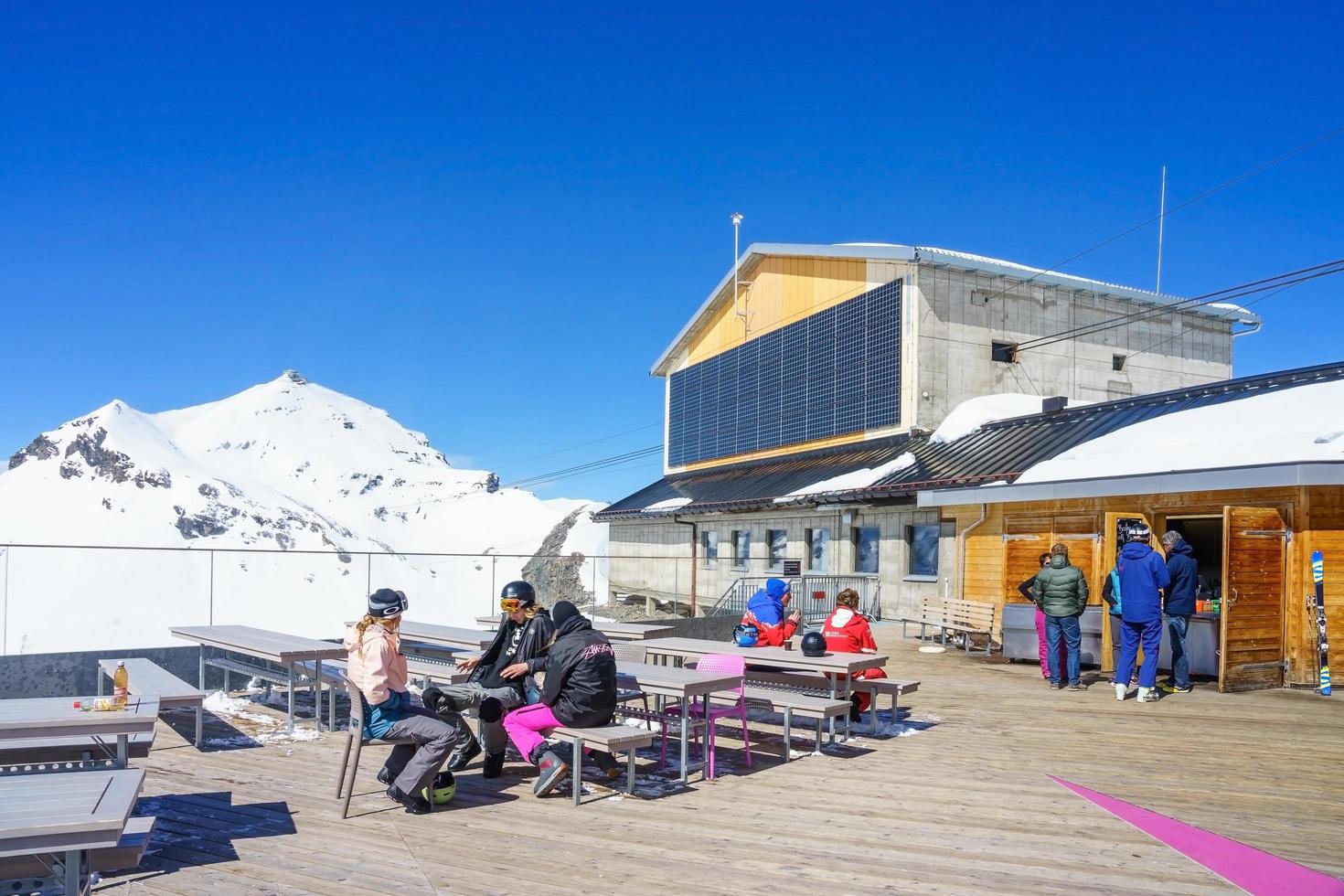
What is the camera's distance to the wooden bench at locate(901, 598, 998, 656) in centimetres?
1609

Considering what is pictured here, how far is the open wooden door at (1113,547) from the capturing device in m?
13.6

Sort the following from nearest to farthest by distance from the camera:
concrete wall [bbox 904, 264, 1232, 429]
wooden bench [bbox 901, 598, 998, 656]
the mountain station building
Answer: the mountain station building
wooden bench [bbox 901, 598, 998, 656]
concrete wall [bbox 904, 264, 1232, 429]

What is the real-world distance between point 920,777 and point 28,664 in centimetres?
968

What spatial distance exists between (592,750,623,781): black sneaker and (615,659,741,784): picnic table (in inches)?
21.4

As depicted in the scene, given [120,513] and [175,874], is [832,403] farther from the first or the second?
[120,513]

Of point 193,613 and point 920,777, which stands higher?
point 920,777

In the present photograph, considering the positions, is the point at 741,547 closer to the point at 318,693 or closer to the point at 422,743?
the point at 318,693

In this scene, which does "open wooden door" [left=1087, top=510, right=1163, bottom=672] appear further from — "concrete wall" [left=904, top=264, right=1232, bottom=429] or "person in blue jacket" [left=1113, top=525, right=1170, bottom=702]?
"concrete wall" [left=904, top=264, right=1232, bottom=429]

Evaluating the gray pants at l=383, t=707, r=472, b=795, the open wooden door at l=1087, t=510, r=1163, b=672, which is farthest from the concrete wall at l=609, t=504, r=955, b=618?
the gray pants at l=383, t=707, r=472, b=795

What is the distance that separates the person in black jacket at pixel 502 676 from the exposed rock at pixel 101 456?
20277cm

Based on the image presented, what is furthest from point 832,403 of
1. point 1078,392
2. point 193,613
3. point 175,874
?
point 193,613

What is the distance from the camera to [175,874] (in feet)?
16.5

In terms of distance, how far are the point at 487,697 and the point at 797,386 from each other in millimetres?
23220

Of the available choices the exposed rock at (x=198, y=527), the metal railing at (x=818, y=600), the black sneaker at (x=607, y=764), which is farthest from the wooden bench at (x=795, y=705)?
the exposed rock at (x=198, y=527)
